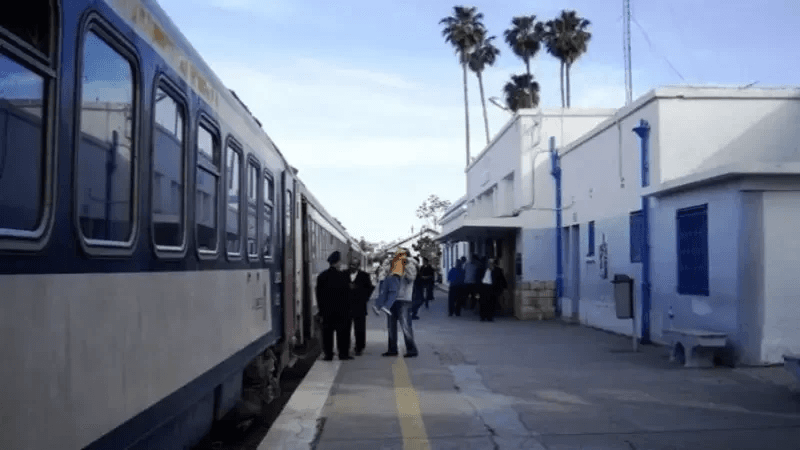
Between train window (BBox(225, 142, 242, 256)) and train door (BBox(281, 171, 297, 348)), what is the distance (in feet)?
11.8

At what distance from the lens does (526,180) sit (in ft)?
86.2

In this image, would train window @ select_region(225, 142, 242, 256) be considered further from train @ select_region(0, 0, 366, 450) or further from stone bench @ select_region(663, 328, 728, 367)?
stone bench @ select_region(663, 328, 728, 367)

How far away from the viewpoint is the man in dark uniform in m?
13.8

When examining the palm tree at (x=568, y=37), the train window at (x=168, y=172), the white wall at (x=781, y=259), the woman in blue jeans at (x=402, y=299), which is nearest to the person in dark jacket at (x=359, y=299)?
the woman in blue jeans at (x=402, y=299)

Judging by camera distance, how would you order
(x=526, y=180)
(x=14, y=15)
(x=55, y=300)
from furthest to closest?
(x=526, y=180)
(x=55, y=300)
(x=14, y=15)

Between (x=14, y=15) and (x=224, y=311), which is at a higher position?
(x=14, y=15)

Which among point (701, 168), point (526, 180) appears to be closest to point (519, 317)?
point (526, 180)

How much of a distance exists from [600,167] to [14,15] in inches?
658

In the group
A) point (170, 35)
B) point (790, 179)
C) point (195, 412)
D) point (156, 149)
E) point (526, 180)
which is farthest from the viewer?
point (526, 180)

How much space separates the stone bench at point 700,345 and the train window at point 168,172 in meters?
8.25

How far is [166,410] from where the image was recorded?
548cm

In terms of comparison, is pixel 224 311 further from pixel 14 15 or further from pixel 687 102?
pixel 687 102

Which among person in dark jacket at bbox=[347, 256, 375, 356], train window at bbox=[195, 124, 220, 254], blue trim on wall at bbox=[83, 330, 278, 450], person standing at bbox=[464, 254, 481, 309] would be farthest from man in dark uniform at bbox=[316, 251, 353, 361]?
person standing at bbox=[464, 254, 481, 309]

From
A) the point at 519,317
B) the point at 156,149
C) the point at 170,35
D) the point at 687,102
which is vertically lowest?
the point at 519,317
